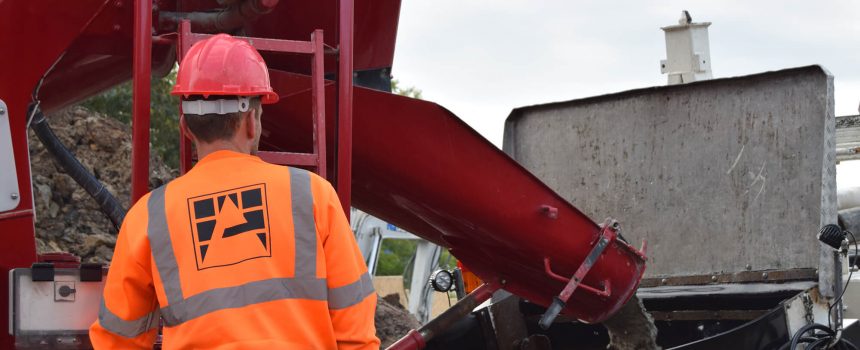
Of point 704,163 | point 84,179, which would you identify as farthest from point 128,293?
point 704,163

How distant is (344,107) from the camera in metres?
3.33

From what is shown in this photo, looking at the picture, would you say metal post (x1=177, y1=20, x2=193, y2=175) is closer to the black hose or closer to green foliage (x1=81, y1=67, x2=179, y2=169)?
the black hose

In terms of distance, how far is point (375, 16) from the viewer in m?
3.97

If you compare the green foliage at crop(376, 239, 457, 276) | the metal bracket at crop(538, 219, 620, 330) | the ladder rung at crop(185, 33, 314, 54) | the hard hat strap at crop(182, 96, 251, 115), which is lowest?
the green foliage at crop(376, 239, 457, 276)

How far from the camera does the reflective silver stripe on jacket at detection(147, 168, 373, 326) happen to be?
238 cm

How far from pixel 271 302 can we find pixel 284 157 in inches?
35.2

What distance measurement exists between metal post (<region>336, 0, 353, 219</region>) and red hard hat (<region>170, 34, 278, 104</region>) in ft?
2.09

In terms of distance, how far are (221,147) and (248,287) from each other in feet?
1.01

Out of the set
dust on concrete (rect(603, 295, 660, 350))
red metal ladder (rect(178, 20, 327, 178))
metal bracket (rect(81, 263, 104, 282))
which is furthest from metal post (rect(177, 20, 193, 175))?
dust on concrete (rect(603, 295, 660, 350))

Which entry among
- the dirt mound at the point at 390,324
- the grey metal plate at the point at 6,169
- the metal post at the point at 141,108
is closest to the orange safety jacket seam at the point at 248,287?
the metal post at the point at 141,108

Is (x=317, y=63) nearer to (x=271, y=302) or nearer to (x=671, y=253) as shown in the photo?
(x=271, y=302)

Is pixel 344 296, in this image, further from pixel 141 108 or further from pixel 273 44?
pixel 273 44

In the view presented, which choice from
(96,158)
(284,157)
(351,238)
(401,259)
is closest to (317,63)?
(284,157)

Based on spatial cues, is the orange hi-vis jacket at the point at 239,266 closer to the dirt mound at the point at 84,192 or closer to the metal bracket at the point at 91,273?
the metal bracket at the point at 91,273
